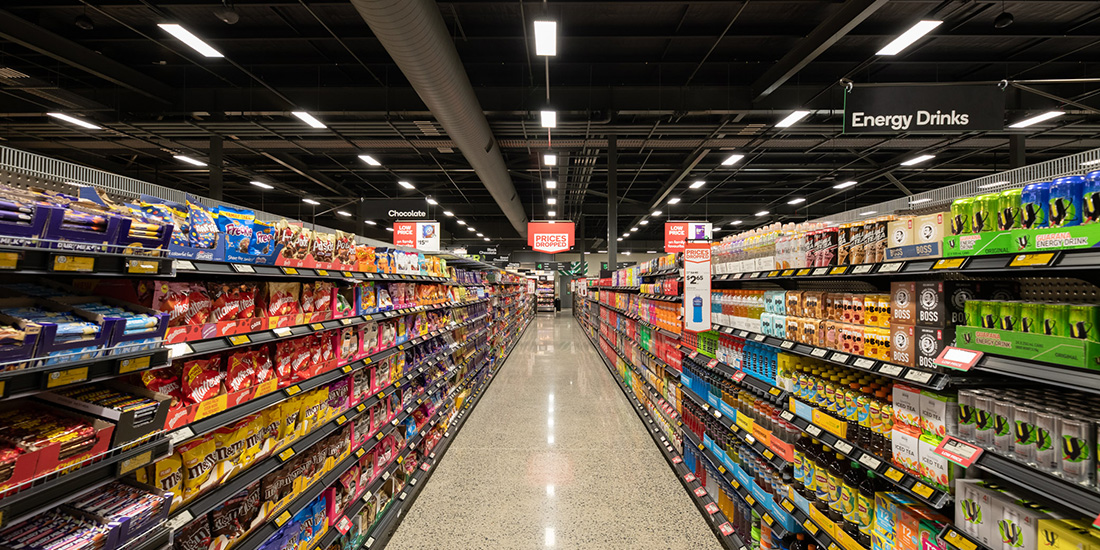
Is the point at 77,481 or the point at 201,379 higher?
the point at 201,379

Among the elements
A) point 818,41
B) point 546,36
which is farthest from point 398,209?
point 818,41

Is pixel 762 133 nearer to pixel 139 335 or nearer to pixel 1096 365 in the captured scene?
pixel 1096 365

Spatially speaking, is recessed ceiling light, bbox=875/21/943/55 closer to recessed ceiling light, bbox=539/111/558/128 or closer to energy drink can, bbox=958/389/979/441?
recessed ceiling light, bbox=539/111/558/128

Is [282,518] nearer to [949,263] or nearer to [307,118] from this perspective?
[949,263]

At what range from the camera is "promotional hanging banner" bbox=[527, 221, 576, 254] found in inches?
412

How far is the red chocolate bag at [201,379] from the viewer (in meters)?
1.72

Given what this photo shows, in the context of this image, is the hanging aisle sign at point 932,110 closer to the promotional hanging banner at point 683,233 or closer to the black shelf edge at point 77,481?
the black shelf edge at point 77,481

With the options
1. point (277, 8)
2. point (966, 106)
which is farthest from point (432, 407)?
point (966, 106)

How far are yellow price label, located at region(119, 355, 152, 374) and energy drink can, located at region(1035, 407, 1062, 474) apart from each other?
2747 millimetres

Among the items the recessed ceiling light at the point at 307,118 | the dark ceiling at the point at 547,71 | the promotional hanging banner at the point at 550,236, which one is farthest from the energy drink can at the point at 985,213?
the promotional hanging banner at the point at 550,236

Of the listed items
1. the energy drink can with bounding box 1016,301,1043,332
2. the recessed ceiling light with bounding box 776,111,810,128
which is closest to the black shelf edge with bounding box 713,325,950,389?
the energy drink can with bounding box 1016,301,1043,332

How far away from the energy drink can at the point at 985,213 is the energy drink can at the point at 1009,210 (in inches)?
0.5

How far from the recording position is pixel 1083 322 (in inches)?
47.4

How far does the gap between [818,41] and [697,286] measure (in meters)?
Answer: 3.61
